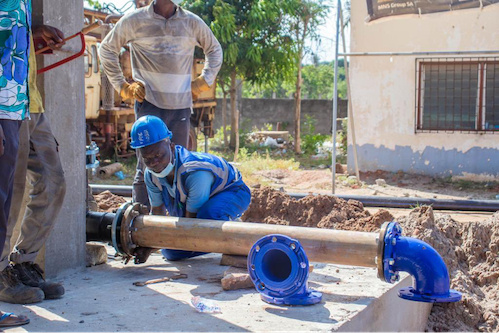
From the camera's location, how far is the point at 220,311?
3.64 m

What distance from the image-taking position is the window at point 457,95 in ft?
38.3

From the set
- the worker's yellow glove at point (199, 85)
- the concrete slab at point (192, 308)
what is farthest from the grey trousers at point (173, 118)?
the concrete slab at point (192, 308)

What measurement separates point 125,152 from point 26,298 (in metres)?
11.0

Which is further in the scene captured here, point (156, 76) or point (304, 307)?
point (156, 76)

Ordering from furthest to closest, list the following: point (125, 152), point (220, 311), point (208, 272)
A: point (125, 152), point (208, 272), point (220, 311)

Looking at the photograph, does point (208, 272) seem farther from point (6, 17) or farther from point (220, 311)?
point (6, 17)

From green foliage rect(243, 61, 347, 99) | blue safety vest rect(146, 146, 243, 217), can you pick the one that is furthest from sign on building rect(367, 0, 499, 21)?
green foliage rect(243, 61, 347, 99)

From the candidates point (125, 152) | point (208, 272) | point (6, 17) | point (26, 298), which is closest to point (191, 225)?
point (208, 272)

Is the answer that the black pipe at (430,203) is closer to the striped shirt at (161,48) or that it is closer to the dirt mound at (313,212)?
the dirt mound at (313,212)

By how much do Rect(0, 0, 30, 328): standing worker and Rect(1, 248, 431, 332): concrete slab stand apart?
358mm

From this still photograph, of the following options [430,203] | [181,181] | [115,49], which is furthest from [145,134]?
[430,203]

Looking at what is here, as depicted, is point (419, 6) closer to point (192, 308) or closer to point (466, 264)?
point (466, 264)

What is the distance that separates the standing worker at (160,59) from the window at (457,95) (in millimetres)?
7107

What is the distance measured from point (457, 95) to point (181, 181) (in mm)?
8576
